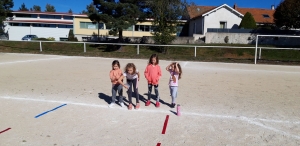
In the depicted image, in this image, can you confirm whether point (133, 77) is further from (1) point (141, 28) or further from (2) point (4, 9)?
(2) point (4, 9)

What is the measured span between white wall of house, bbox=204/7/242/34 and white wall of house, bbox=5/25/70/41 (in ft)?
96.0

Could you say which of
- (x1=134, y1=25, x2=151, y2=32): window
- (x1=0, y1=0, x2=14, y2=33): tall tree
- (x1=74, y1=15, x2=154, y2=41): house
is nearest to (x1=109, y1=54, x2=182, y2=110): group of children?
(x1=74, y1=15, x2=154, y2=41): house

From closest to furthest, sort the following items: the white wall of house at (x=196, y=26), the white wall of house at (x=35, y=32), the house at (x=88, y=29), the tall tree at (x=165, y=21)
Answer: the tall tree at (x=165, y=21), the white wall of house at (x=196, y=26), the house at (x=88, y=29), the white wall of house at (x=35, y=32)

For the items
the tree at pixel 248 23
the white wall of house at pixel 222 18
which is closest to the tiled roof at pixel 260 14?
the white wall of house at pixel 222 18

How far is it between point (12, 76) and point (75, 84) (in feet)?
9.66

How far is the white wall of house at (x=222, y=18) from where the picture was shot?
3366 centimetres

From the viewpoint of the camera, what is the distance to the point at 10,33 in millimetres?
46812

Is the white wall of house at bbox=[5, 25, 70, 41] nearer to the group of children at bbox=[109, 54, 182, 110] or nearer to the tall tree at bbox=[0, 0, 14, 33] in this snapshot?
the tall tree at bbox=[0, 0, 14, 33]

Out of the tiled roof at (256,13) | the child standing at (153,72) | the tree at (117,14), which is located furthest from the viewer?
the tiled roof at (256,13)

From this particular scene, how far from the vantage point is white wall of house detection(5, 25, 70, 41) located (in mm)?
46625

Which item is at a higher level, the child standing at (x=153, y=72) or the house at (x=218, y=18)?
the house at (x=218, y=18)

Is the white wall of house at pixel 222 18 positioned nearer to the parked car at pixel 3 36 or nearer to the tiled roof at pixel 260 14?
the tiled roof at pixel 260 14

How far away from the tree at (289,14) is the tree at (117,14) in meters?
16.8

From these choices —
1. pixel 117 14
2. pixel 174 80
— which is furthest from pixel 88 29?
pixel 174 80
